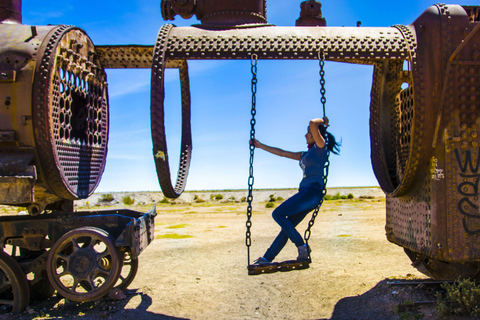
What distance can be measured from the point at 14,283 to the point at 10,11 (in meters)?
4.37

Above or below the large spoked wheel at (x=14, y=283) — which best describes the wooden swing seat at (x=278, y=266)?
above

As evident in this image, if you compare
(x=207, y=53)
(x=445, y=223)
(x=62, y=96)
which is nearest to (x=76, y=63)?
(x=62, y=96)

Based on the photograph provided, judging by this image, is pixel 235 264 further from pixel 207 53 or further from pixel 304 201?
pixel 207 53

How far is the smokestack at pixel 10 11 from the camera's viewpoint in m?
6.77

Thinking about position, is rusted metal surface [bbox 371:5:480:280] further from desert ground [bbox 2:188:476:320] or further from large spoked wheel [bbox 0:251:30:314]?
large spoked wheel [bbox 0:251:30:314]

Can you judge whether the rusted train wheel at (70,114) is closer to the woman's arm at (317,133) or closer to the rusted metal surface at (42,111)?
the rusted metal surface at (42,111)

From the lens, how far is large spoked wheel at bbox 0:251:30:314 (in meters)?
5.93

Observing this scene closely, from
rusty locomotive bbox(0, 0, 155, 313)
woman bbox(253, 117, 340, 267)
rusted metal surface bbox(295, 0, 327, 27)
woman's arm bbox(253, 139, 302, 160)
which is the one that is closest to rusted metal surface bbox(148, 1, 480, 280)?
rusted metal surface bbox(295, 0, 327, 27)

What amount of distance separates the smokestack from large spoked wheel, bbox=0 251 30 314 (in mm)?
3758

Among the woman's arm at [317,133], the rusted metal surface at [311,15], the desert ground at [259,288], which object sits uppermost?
the rusted metal surface at [311,15]

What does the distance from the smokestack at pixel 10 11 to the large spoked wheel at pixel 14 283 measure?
148 inches

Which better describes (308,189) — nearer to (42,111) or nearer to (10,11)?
(42,111)

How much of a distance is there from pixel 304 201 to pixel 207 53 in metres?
2.37

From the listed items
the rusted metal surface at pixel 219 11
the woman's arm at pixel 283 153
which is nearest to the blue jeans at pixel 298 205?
the woman's arm at pixel 283 153
